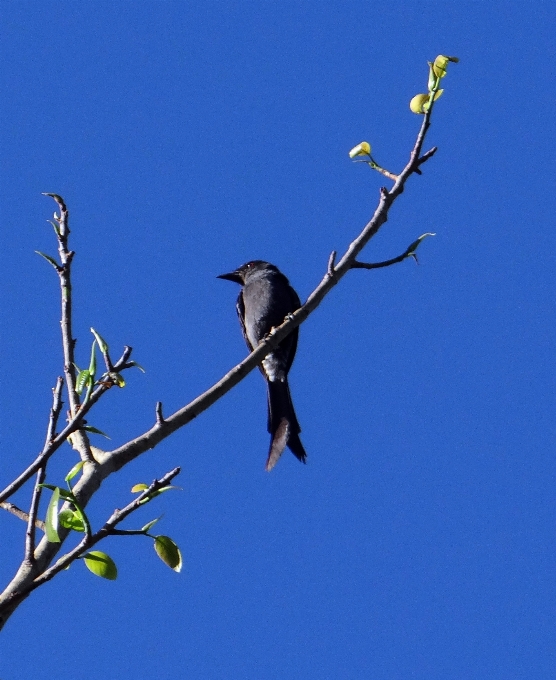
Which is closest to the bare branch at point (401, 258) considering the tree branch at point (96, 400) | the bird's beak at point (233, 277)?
the tree branch at point (96, 400)

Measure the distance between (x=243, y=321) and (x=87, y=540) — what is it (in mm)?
6076

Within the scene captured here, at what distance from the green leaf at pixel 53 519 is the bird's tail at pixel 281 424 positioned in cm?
291

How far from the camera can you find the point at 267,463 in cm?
546

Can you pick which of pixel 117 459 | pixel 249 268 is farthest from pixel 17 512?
pixel 249 268

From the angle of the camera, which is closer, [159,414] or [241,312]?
[159,414]

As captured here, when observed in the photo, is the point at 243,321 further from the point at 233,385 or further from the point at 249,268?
the point at 233,385

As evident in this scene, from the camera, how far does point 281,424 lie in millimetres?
6094

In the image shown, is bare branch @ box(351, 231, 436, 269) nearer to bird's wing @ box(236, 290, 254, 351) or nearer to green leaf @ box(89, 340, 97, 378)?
green leaf @ box(89, 340, 97, 378)

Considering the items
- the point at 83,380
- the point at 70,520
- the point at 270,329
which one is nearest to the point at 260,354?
the point at 83,380

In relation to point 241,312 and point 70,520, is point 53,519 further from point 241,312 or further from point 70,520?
point 241,312

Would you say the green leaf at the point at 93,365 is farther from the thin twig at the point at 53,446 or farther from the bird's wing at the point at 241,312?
the bird's wing at the point at 241,312

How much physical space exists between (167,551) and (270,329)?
16.8 feet

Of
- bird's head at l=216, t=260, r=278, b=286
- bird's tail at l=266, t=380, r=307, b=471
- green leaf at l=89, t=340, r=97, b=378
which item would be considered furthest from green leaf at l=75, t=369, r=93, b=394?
bird's head at l=216, t=260, r=278, b=286

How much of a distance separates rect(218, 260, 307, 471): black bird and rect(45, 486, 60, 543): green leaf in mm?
2920
